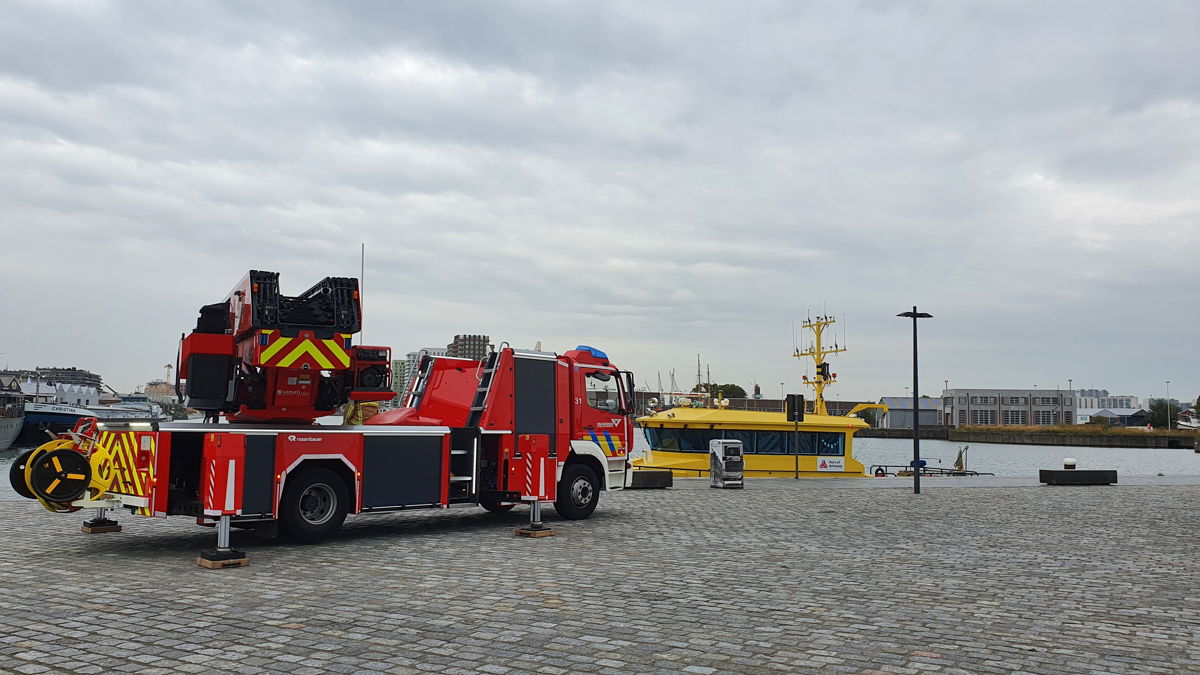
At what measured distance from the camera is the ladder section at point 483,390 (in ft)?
45.8

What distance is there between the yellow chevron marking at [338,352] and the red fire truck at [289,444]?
0.06 ft

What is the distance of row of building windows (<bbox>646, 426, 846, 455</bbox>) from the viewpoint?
106 ft

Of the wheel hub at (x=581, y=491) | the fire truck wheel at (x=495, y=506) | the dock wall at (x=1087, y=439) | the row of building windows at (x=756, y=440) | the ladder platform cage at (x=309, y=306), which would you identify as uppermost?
the ladder platform cage at (x=309, y=306)

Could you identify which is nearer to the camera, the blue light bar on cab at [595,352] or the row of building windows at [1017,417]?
the blue light bar on cab at [595,352]

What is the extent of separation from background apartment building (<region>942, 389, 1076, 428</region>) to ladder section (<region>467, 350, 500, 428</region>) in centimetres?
15792

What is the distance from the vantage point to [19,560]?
32.4 feet

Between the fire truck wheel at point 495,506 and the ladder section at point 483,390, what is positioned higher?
the ladder section at point 483,390

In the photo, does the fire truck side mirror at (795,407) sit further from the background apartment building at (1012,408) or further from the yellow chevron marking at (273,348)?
the background apartment building at (1012,408)

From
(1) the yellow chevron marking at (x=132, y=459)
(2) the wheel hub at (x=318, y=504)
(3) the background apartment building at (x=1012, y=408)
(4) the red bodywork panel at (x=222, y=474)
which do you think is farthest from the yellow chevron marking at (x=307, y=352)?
(3) the background apartment building at (x=1012, y=408)

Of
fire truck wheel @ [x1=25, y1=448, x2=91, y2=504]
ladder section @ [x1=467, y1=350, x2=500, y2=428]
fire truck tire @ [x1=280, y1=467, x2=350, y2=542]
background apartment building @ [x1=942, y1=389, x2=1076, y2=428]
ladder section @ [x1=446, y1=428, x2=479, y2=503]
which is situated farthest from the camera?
background apartment building @ [x1=942, y1=389, x2=1076, y2=428]

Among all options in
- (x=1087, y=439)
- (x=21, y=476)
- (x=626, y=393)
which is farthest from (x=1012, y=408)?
(x=21, y=476)

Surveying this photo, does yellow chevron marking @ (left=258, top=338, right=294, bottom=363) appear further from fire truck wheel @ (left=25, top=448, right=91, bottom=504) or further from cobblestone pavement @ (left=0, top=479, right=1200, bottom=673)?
fire truck wheel @ (left=25, top=448, right=91, bottom=504)

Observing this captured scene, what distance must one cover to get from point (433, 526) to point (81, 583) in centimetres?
602

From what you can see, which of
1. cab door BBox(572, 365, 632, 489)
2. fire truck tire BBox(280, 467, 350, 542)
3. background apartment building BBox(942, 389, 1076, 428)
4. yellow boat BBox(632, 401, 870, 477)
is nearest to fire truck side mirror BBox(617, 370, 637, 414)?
cab door BBox(572, 365, 632, 489)
